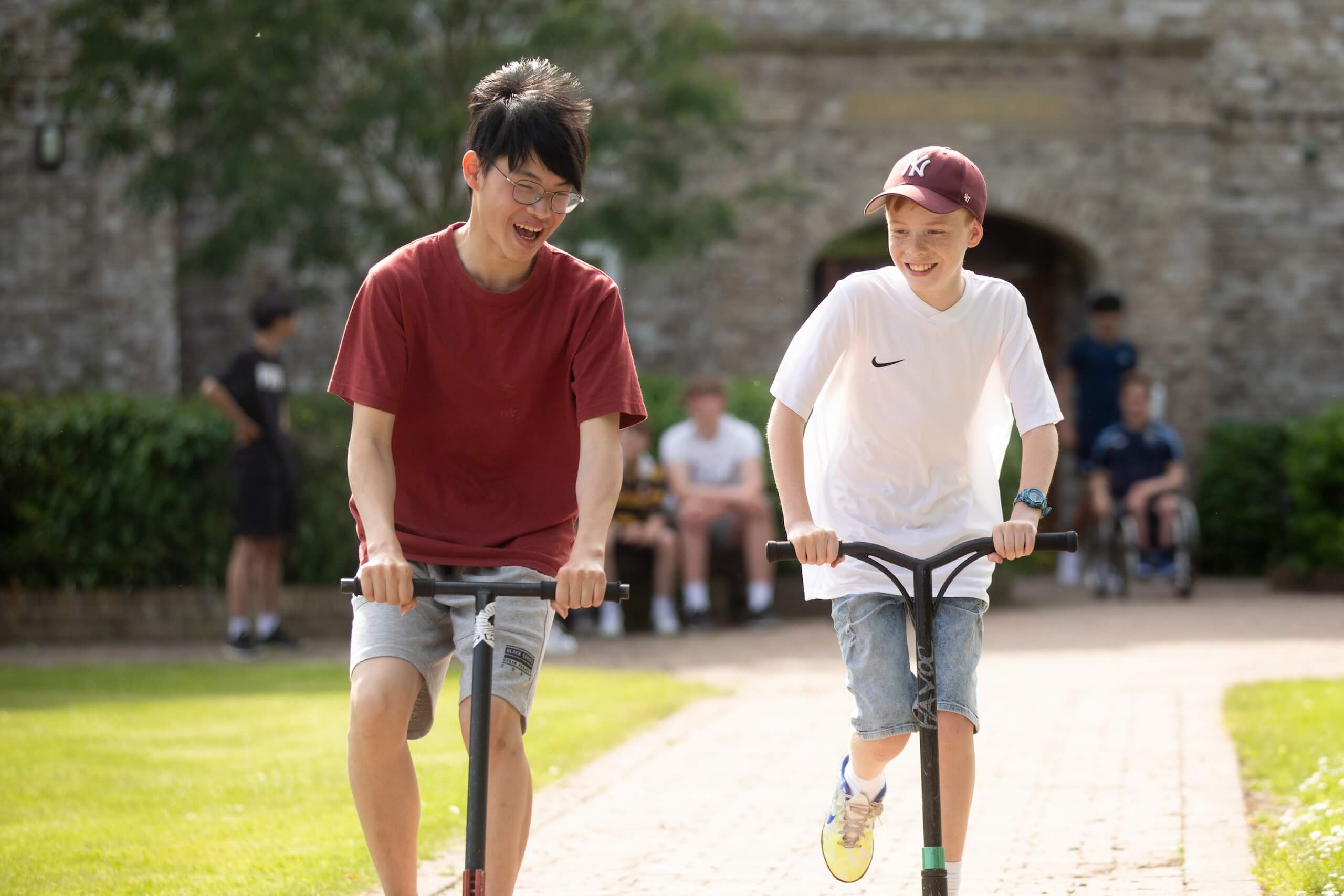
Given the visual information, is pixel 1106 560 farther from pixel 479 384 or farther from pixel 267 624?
pixel 479 384

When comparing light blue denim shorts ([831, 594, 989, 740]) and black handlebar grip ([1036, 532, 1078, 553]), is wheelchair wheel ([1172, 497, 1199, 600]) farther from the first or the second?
black handlebar grip ([1036, 532, 1078, 553])

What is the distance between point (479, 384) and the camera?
11.7 feet

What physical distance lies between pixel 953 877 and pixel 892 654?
0.53 m

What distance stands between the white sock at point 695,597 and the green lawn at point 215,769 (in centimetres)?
207

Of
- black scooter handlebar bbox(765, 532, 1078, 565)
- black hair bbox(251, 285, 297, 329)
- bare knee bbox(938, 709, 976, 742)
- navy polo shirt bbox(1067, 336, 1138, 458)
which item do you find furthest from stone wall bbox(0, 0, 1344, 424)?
black scooter handlebar bbox(765, 532, 1078, 565)

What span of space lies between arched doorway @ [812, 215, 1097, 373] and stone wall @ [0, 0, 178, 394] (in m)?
6.62

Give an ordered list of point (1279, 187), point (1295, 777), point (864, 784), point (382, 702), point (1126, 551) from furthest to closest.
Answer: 1. point (1279, 187)
2. point (1126, 551)
3. point (1295, 777)
4. point (864, 784)
5. point (382, 702)

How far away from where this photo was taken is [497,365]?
140 inches

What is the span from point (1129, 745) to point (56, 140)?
1307 centimetres

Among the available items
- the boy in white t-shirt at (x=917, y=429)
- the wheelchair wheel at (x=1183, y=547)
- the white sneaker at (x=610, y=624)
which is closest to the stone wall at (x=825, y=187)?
the wheelchair wheel at (x=1183, y=547)

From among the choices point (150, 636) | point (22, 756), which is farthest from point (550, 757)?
point (150, 636)

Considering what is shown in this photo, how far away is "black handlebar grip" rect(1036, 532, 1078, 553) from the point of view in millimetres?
3467

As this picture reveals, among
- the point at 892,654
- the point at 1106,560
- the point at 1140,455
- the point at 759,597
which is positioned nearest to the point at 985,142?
the point at 1140,455

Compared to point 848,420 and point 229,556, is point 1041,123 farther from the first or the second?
point 848,420
